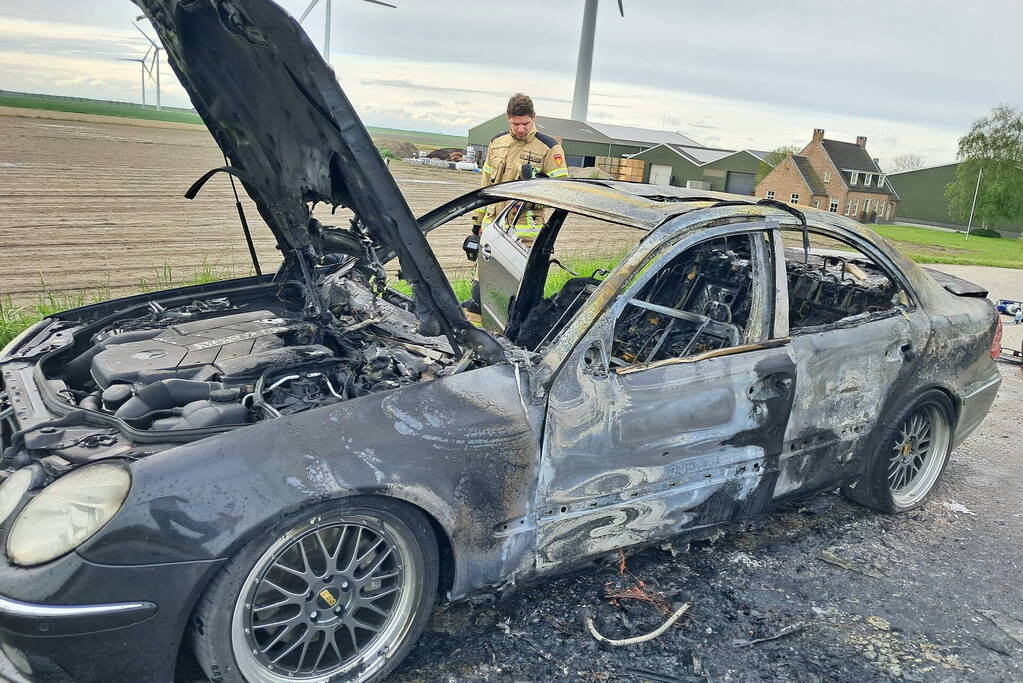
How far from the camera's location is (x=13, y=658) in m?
2.10

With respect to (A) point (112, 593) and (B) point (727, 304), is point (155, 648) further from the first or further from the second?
(B) point (727, 304)

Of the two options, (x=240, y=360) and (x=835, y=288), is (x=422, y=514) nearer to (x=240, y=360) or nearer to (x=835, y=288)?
(x=240, y=360)

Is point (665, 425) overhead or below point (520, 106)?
below

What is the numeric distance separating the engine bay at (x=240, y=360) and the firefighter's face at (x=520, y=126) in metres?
2.76

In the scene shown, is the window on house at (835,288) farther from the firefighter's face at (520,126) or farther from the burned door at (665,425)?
the firefighter's face at (520,126)

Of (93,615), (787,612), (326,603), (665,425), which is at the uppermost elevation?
(665,425)

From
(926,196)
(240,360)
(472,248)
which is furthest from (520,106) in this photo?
(926,196)

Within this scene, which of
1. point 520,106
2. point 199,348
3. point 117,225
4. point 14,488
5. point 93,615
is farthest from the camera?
point 117,225

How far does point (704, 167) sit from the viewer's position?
188 feet

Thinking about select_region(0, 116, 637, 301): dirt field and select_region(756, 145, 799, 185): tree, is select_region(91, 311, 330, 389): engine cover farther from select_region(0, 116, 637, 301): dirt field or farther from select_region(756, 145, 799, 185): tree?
select_region(756, 145, 799, 185): tree

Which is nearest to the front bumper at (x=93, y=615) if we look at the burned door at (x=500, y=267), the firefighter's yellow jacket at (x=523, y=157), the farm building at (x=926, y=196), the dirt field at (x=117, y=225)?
the dirt field at (x=117, y=225)

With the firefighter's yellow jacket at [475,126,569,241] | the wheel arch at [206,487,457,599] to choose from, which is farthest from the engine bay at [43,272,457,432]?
the firefighter's yellow jacket at [475,126,569,241]

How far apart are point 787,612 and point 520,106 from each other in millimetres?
4398

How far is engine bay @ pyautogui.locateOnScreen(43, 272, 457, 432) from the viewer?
2766 millimetres
